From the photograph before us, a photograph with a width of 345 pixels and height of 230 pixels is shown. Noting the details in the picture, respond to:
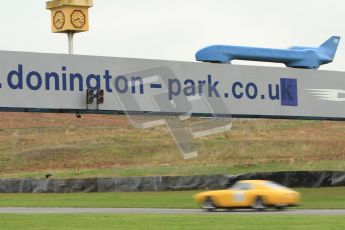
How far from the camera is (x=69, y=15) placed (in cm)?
3189

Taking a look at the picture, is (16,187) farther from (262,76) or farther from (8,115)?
(8,115)

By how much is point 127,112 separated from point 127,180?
48.4 ft

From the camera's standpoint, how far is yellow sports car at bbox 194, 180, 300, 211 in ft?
98.8

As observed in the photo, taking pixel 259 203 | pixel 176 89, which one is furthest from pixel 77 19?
pixel 259 203

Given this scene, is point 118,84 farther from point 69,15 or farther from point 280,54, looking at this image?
point 280,54

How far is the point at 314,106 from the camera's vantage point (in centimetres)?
3547

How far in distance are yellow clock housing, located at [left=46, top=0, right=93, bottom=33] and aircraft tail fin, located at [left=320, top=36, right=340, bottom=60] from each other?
879 cm

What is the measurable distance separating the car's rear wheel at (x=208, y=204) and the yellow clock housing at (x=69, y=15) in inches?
250

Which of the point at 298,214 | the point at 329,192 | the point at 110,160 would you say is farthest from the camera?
the point at 110,160

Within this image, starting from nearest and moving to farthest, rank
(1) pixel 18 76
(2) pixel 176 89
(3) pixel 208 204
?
(1) pixel 18 76 < (3) pixel 208 204 < (2) pixel 176 89

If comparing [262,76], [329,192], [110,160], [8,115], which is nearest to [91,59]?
[262,76]

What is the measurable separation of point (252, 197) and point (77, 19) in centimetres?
760

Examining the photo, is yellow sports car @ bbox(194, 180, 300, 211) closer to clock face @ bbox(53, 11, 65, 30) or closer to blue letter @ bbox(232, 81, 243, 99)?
blue letter @ bbox(232, 81, 243, 99)

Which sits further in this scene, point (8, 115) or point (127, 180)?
point (8, 115)
